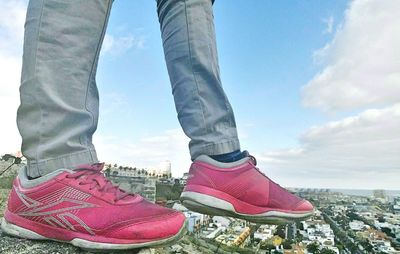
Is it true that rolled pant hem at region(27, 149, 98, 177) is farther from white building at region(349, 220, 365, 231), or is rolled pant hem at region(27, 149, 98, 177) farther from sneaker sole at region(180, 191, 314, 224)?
white building at region(349, 220, 365, 231)

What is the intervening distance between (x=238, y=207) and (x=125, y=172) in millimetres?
26314

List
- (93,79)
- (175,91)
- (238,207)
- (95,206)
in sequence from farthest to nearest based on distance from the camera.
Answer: (175,91), (238,207), (93,79), (95,206)

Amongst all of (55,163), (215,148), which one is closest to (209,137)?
(215,148)

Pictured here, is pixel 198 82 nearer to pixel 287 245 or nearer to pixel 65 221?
pixel 65 221

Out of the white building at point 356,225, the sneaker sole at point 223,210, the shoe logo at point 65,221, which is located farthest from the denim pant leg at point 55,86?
the white building at point 356,225

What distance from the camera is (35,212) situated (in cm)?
96

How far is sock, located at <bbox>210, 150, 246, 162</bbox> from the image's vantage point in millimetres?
1336

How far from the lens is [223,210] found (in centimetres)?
125

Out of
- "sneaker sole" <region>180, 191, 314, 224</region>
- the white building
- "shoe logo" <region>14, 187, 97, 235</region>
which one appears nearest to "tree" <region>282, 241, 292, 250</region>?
the white building

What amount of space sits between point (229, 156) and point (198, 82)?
32 cm

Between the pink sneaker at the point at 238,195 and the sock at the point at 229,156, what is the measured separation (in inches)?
1.0

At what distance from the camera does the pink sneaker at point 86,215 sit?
3.01 ft

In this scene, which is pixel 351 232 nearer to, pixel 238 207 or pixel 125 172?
pixel 125 172

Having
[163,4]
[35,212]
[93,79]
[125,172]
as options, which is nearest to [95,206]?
[35,212]
